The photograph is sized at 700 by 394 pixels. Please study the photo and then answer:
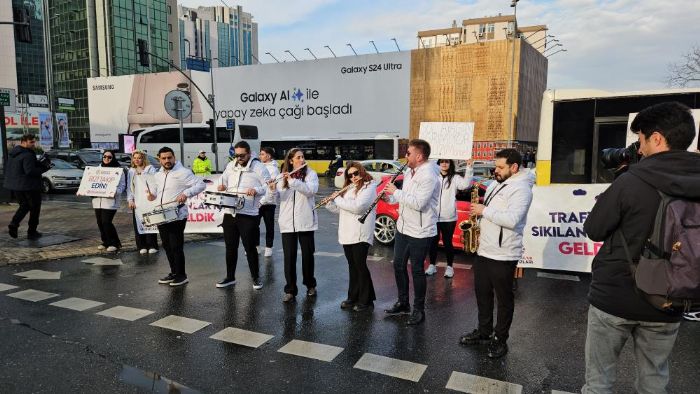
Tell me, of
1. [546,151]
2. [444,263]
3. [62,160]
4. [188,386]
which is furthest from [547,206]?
[62,160]

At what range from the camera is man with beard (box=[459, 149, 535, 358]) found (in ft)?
12.9

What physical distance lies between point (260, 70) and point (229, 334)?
4369 cm

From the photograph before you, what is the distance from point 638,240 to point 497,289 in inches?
75.2

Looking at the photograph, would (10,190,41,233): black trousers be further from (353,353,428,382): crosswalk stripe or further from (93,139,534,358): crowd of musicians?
(353,353,428,382): crosswalk stripe

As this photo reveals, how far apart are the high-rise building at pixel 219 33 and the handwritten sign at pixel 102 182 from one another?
8577cm

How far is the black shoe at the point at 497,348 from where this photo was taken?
4.00m

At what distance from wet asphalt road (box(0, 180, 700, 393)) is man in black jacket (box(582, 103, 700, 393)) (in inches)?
48.4

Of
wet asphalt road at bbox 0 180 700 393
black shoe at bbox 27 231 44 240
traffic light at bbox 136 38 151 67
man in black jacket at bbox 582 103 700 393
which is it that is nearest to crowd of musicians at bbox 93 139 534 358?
wet asphalt road at bbox 0 180 700 393

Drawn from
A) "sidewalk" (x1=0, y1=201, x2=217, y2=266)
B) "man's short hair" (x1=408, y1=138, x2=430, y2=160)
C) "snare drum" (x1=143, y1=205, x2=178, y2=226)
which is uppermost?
"man's short hair" (x1=408, y1=138, x2=430, y2=160)

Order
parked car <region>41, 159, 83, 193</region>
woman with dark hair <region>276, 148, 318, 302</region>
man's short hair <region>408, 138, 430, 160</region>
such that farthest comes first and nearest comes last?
parked car <region>41, 159, 83, 193</region> < woman with dark hair <region>276, 148, 318, 302</region> < man's short hair <region>408, 138, 430, 160</region>

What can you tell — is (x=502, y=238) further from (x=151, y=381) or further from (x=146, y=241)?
(x=146, y=241)

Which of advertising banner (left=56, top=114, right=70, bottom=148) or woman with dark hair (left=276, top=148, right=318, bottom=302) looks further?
advertising banner (left=56, top=114, right=70, bottom=148)

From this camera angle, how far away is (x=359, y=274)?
17.3 ft

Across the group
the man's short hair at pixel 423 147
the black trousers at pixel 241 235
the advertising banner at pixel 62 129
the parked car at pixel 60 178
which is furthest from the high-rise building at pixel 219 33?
the man's short hair at pixel 423 147
